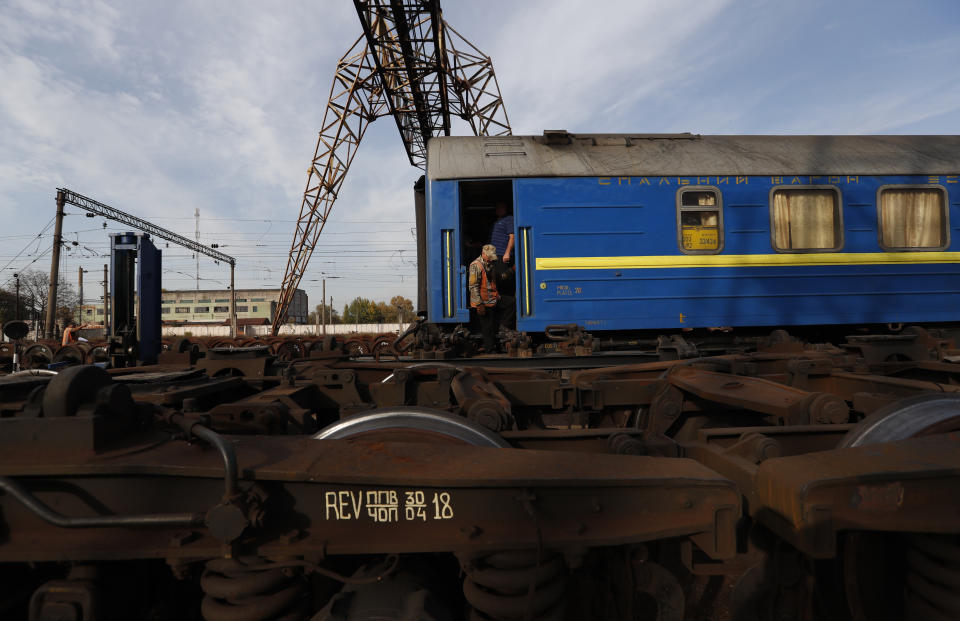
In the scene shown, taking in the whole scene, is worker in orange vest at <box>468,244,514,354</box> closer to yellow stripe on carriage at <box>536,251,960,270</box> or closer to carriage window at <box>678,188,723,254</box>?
yellow stripe on carriage at <box>536,251,960,270</box>

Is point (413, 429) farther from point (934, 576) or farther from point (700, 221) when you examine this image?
point (700, 221)

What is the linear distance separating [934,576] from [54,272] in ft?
96.1

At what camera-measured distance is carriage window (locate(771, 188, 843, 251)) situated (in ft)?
19.7

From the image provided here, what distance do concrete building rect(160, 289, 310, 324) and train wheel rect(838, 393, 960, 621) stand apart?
8302 cm

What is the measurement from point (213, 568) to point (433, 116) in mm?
20134

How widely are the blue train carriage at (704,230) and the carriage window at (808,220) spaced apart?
0.02 metres

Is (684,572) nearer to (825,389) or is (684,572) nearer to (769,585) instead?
(769,585)

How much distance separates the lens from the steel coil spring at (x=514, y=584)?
1.58 m

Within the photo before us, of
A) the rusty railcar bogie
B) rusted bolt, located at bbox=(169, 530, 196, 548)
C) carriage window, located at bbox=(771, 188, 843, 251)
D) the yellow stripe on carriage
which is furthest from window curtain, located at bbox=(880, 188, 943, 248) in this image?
rusted bolt, located at bbox=(169, 530, 196, 548)

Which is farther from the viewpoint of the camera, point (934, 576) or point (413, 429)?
point (413, 429)

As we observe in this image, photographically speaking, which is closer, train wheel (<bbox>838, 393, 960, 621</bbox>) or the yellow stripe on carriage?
train wheel (<bbox>838, 393, 960, 621</bbox>)

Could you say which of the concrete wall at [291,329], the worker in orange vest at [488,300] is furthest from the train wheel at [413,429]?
the concrete wall at [291,329]

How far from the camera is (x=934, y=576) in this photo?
1723 millimetres

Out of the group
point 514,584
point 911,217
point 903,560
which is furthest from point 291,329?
point 903,560
